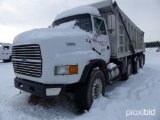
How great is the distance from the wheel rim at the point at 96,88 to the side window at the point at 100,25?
5.14ft

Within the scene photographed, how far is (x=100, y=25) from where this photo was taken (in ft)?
18.6

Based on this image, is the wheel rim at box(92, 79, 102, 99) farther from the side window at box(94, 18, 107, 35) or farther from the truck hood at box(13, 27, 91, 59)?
the side window at box(94, 18, 107, 35)

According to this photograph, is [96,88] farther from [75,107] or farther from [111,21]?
[111,21]

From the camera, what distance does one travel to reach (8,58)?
22156 mm

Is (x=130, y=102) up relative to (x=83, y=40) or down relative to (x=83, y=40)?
down

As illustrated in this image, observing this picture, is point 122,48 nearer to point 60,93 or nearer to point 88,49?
point 88,49

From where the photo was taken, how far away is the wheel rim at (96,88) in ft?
15.5

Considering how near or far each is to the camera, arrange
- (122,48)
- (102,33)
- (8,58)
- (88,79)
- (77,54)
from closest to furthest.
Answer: (77,54), (88,79), (102,33), (122,48), (8,58)

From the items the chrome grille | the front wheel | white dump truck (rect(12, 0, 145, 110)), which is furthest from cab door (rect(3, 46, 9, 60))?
the front wheel

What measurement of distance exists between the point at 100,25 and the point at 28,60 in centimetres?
256

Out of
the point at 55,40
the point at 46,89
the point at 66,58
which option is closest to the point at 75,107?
the point at 46,89

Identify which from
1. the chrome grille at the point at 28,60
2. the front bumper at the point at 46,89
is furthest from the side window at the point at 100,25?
the front bumper at the point at 46,89

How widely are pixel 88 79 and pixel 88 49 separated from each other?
77 centimetres

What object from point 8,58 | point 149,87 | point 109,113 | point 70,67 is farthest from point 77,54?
point 8,58
